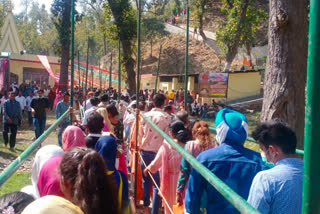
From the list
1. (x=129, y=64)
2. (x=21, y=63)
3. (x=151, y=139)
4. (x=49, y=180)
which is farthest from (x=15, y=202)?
(x=21, y=63)

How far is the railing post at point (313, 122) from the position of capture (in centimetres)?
98

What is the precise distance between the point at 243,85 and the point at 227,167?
74.5 ft

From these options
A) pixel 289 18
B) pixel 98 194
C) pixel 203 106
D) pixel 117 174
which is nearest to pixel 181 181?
pixel 117 174

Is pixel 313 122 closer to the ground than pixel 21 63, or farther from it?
closer to the ground

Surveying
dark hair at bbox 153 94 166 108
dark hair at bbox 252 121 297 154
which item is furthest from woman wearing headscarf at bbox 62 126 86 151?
dark hair at bbox 252 121 297 154

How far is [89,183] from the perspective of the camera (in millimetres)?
1815

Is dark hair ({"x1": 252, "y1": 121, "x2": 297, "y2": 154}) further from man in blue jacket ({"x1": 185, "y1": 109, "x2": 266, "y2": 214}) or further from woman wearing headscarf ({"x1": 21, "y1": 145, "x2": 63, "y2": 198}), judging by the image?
woman wearing headscarf ({"x1": 21, "y1": 145, "x2": 63, "y2": 198})

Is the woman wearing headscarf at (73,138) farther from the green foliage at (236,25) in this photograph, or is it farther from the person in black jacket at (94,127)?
the green foliage at (236,25)

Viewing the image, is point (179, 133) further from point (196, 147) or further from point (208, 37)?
point (208, 37)

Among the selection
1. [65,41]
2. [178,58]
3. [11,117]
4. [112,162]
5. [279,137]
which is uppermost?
[178,58]

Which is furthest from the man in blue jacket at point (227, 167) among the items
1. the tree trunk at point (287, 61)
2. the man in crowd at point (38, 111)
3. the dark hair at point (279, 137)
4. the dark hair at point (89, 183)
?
the man in crowd at point (38, 111)

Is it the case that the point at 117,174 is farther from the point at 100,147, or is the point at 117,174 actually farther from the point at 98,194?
the point at 98,194

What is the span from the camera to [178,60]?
3850 centimetres

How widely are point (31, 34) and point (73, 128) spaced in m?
72.9
